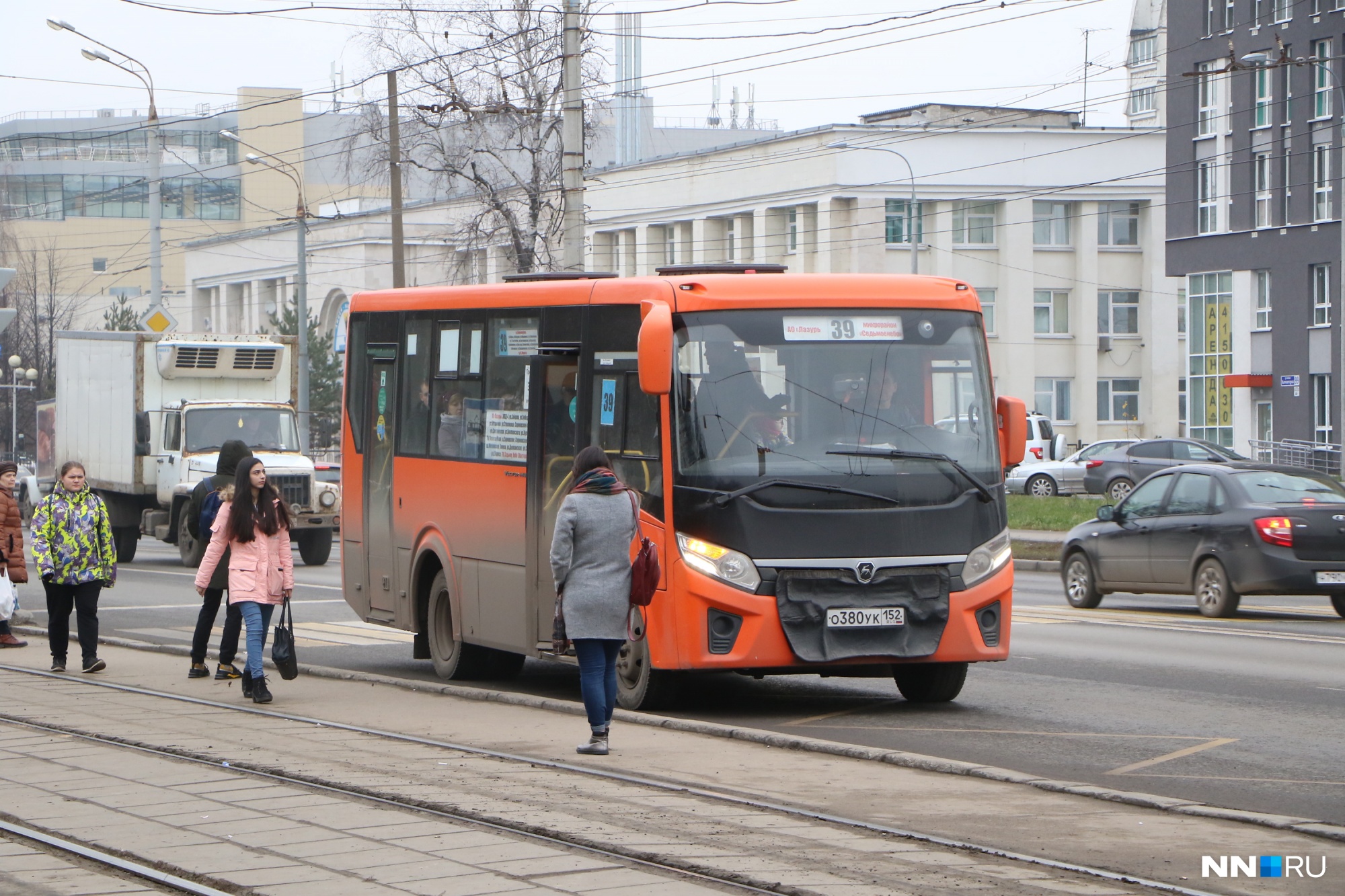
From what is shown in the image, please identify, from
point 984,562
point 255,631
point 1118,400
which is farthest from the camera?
point 1118,400

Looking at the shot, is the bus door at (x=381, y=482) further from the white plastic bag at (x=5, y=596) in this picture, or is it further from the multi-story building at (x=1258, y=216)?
the multi-story building at (x=1258, y=216)

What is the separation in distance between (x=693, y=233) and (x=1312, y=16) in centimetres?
2463

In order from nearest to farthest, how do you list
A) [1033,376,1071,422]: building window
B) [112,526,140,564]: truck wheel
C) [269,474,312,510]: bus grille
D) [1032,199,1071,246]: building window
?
[269,474,312,510]: bus grille, [112,526,140,564]: truck wheel, [1032,199,1071,246]: building window, [1033,376,1071,422]: building window

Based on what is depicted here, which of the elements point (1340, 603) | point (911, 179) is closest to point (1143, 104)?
point (911, 179)

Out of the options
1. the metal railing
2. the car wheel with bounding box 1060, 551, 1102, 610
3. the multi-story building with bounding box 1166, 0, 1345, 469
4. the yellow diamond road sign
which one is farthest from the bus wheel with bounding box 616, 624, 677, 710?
the multi-story building with bounding box 1166, 0, 1345, 469

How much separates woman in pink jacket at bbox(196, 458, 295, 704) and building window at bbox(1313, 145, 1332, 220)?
150 feet

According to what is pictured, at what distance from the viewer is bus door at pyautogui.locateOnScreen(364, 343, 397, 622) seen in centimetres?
1457

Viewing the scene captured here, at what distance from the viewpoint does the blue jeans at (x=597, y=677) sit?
9.72 m

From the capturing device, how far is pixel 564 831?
762cm

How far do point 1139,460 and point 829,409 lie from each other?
112 feet

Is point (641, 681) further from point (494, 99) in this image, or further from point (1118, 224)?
point (1118, 224)

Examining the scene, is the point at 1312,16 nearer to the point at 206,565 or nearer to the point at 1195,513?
the point at 1195,513

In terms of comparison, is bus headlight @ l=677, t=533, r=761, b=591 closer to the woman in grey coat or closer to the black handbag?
the woman in grey coat

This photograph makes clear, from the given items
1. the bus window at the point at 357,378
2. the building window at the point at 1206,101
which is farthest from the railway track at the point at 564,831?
the building window at the point at 1206,101
